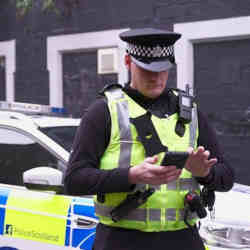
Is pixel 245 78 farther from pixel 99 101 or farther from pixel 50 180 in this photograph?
pixel 99 101

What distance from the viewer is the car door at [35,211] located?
10.7 feet

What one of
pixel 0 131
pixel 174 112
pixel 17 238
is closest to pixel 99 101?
pixel 174 112

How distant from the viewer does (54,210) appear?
3375 millimetres

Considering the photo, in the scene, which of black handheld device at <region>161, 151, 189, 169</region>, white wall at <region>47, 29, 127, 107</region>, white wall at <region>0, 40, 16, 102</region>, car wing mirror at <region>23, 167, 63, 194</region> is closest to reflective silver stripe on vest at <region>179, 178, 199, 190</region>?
black handheld device at <region>161, 151, 189, 169</region>

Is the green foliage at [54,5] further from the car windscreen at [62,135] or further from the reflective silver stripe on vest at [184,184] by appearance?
the reflective silver stripe on vest at [184,184]

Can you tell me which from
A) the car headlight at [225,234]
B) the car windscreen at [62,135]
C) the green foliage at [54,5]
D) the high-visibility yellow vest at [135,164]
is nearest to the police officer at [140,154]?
the high-visibility yellow vest at [135,164]

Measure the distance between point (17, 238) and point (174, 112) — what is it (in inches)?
63.6

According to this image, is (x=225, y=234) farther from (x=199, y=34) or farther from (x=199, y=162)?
(x=199, y=34)

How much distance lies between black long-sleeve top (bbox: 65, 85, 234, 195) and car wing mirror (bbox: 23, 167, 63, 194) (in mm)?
1117

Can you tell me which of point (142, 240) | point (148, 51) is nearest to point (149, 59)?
point (148, 51)

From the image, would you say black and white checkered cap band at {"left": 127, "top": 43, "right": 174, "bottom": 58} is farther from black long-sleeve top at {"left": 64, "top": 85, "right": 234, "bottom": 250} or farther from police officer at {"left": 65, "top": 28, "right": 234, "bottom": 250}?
black long-sleeve top at {"left": 64, "top": 85, "right": 234, "bottom": 250}

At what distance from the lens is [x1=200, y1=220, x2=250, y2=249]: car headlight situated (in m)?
3.05

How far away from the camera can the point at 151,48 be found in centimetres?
220

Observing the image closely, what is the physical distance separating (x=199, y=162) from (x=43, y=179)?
144cm
